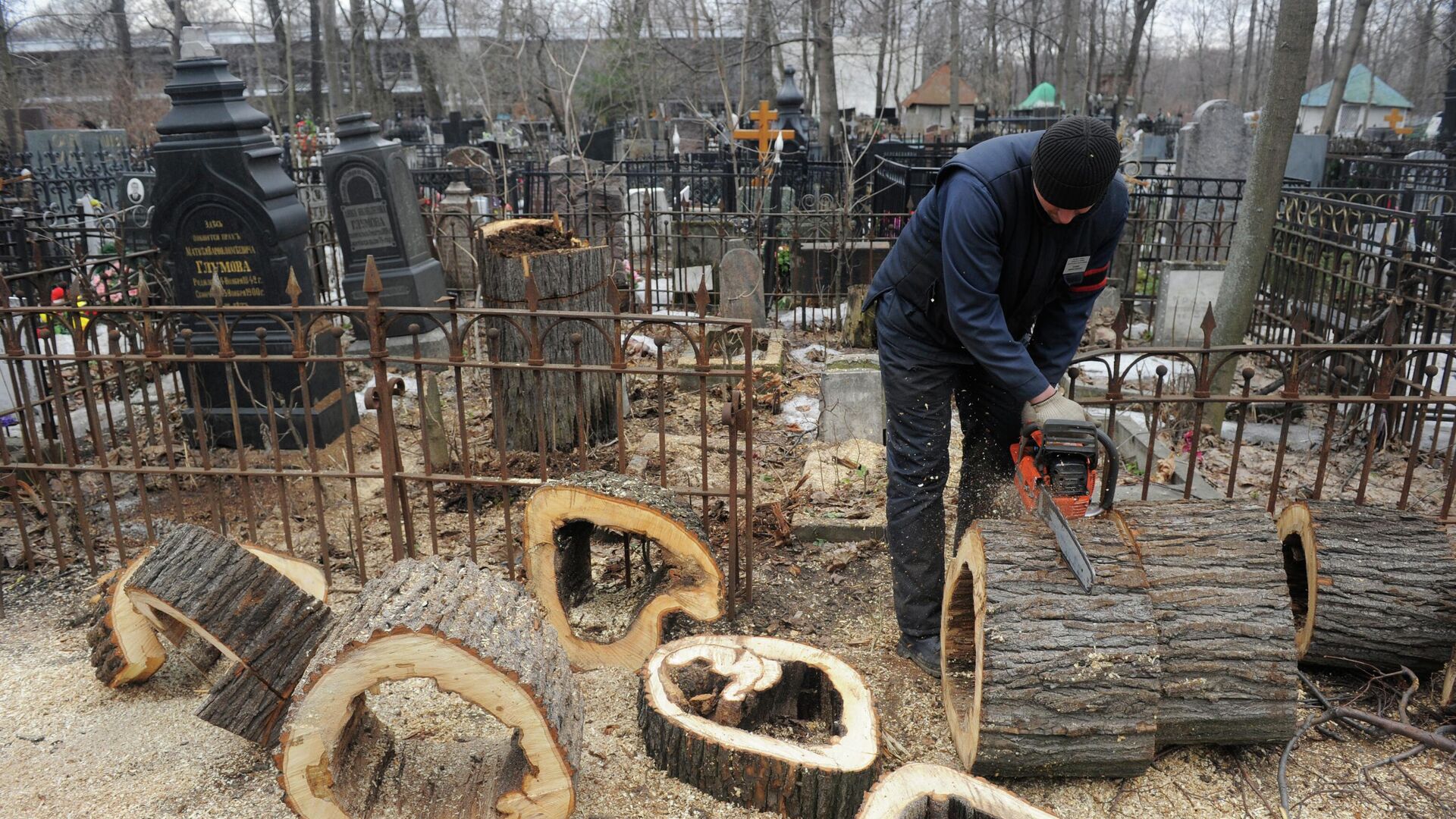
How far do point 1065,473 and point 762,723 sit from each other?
47.6 inches

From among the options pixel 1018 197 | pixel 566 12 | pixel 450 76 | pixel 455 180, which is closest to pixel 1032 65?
pixel 566 12

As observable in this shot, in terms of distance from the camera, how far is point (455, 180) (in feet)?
42.8

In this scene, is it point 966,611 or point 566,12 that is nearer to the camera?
point 966,611

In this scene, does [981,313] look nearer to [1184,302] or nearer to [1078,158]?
[1078,158]

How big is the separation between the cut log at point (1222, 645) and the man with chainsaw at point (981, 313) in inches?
23.3

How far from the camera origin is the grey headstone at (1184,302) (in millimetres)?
8047

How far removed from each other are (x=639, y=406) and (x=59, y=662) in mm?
3677

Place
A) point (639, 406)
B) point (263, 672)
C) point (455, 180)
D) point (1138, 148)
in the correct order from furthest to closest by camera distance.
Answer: point (1138, 148)
point (455, 180)
point (639, 406)
point (263, 672)

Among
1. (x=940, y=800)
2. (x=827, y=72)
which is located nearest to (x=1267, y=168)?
(x=940, y=800)

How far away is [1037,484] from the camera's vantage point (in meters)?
2.81

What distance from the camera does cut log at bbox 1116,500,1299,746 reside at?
2619 millimetres

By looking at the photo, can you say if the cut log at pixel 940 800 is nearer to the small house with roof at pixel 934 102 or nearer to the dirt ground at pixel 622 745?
the dirt ground at pixel 622 745

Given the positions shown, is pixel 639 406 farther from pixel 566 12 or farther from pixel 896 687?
pixel 566 12

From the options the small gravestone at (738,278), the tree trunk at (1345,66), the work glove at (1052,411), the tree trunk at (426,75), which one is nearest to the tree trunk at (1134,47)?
the tree trunk at (1345,66)
